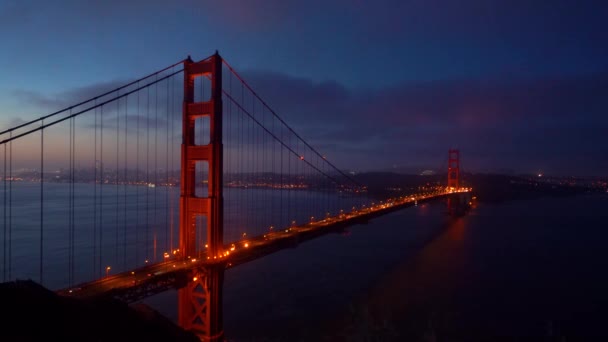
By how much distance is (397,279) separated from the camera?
20109 millimetres

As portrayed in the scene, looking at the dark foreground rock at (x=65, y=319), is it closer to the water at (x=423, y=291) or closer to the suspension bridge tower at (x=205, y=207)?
the suspension bridge tower at (x=205, y=207)

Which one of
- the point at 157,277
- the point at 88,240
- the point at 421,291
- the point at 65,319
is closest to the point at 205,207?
the point at 157,277

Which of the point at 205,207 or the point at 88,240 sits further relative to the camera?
the point at 88,240

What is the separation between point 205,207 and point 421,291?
39.6ft

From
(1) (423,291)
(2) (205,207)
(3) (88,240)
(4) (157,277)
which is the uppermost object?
(2) (205,207)

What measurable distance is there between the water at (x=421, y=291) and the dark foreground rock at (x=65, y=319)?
24.4ft

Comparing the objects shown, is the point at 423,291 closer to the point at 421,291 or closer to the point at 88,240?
the point at 421,291

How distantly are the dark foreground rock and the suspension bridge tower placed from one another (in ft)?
10.4

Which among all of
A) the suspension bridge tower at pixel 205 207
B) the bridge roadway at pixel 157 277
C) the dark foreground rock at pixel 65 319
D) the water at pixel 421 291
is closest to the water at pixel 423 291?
the water at pixel 421 291

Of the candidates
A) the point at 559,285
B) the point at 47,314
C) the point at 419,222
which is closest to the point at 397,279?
the point at 559,285

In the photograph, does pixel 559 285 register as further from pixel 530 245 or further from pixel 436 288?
pixel 530 245

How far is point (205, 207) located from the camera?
33.5 feet

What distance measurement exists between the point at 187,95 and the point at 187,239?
12.5 feet

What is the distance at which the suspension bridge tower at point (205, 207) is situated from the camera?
377 inches
